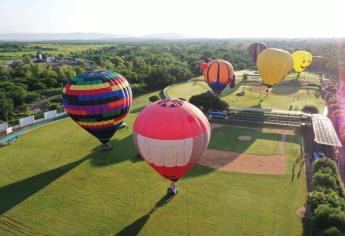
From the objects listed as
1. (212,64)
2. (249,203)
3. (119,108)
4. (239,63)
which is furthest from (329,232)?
(239,63)

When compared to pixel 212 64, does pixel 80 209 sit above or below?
below

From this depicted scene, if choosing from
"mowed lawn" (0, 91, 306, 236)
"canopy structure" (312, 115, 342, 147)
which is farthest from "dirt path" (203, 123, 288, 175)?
"canopy structure" (312, 115, 342, 147)

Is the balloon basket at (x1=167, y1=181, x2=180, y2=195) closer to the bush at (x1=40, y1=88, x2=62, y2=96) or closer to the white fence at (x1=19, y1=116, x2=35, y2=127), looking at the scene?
the white fence at (x1=19, y1=116, x2=35, y2=127)

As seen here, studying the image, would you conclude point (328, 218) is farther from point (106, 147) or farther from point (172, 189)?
point (106, 147)

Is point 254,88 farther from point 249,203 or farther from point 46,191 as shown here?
point 46,191

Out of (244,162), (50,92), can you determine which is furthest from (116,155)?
(50,92)

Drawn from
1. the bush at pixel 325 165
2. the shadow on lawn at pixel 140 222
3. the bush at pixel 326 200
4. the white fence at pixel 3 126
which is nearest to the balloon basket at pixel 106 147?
the shadow on lawn at pixel 140 222
